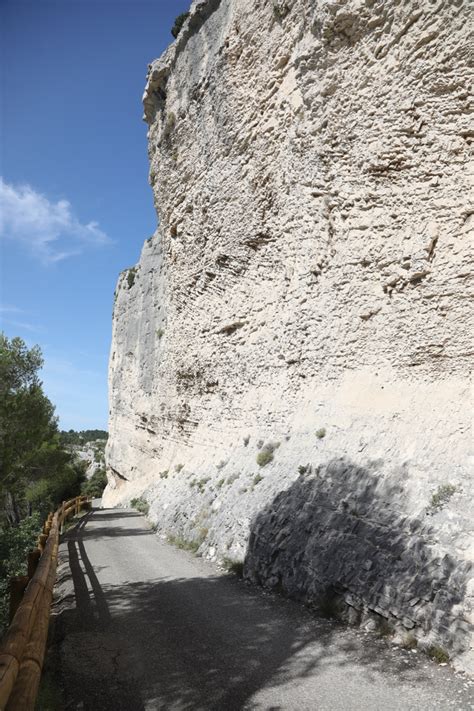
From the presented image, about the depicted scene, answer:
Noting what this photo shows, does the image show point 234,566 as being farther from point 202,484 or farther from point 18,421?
point 18,421

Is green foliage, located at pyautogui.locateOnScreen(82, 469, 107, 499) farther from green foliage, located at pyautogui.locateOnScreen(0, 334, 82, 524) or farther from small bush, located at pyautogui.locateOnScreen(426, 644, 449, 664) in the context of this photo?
small bush, located at pyautogui.locateOnScreen(426, 644, 449, 664)

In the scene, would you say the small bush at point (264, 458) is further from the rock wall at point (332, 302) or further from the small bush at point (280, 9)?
the small bush at point (280, 9)

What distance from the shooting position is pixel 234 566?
9.51m

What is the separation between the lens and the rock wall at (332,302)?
702 centimetres

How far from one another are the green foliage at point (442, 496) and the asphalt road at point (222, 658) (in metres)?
1.92

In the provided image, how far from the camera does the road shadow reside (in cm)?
556

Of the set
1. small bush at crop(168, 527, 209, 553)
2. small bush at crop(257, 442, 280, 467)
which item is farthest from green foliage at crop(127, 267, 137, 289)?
small bush at crop(257, 442, 280, 467)

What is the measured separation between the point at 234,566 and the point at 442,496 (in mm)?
4726

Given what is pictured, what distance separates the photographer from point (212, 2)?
16.9 meters

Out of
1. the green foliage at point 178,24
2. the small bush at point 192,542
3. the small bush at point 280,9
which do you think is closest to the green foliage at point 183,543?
the small bush at point 192,542

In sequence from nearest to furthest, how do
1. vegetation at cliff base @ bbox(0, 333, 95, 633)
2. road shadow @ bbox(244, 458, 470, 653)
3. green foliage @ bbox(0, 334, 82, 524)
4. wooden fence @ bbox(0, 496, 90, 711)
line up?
wooden fence @ bbox(0, 496, 90, 711) → road shadow @ bbox(244, 458, 470, 653) → vegetation at cliff base @ bbox(0, 333, 95, 633) → green foliage @ bbox(0, 334, 82, 524)

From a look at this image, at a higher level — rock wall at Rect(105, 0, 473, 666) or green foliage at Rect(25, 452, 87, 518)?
rock wall at Rect(105, 0, 473, 666)

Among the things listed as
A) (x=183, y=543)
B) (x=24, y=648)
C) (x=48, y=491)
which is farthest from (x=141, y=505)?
(x=24, y=648)

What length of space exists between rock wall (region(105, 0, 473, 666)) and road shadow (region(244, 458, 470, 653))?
0.03m
